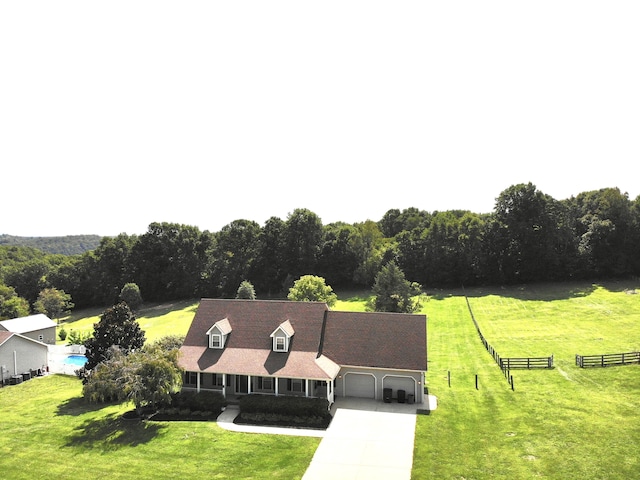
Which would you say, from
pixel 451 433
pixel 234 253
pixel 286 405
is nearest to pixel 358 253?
pixel 234 253

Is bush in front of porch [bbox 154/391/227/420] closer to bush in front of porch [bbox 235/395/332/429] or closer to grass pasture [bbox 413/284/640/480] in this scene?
bush in front of porch [bbox 235/395/332/429]

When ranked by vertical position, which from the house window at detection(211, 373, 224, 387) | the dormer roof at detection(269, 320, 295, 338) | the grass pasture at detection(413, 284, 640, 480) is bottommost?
the grass pasture at detection(413, 284, 640, 480)

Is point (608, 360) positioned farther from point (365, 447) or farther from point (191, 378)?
point (191, 378)

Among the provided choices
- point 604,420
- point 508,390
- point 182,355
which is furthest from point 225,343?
point 604,420

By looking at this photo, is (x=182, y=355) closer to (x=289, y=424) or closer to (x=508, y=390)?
(x=289, y=424)

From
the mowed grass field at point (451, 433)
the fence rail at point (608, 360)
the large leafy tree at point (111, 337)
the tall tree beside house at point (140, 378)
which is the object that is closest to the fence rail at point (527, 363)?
the mowed grass field at point (451, 433)

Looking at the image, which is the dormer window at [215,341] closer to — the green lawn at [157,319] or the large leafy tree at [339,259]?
the green lawn at [157,319]

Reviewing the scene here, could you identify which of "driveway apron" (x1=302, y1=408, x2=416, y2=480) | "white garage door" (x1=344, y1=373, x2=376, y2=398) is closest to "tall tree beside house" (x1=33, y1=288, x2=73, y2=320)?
"white garage door" (x1=344, y1=373, x2=376, y2=398)
